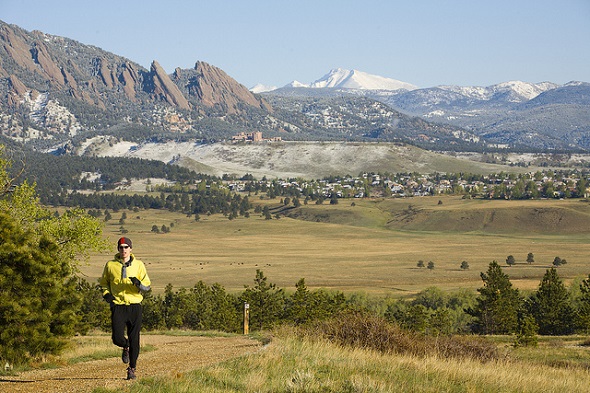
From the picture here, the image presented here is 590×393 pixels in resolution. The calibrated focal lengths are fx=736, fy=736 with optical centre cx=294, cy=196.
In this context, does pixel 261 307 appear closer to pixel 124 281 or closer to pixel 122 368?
pixel 122 368

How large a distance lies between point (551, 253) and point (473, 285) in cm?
4910

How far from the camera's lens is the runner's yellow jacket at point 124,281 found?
1401cm

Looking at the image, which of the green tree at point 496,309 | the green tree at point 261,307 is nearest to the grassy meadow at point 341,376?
the green tree at point 261,307

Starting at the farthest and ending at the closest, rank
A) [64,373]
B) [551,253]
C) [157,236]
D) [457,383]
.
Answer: [157,236]
[551,253]
[64,373]
[457,383]

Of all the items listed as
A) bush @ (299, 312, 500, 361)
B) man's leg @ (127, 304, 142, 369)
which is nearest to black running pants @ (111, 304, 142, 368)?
man's leg @ (127, 304, 142, 369)

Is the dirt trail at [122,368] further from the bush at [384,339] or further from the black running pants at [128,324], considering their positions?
the bush at [384,339]

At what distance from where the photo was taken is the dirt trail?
Answer: 14078mm

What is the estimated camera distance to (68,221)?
33.9m

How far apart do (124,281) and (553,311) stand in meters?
58.7

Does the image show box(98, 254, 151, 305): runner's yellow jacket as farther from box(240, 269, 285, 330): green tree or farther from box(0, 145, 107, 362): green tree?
box(240, 269, 285, 330): green tree

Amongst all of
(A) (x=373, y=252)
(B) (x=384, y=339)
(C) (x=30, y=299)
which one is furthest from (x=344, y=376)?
(A) (x=373, y=252)

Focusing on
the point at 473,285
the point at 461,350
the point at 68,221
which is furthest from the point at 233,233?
the point at 461,350

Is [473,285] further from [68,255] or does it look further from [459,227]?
[459,227]

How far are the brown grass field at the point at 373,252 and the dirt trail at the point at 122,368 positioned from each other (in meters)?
73.9
